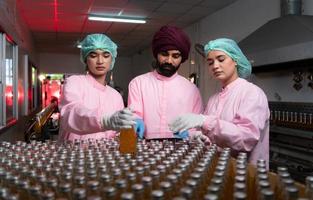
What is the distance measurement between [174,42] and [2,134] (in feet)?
8.11

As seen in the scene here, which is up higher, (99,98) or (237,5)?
(237,5)

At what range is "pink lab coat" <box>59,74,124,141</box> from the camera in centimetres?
152

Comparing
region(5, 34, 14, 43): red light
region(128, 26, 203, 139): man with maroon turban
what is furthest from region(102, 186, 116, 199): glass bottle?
region(5, 34, 14, 43): red light

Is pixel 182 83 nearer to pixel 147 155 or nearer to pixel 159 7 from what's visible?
pixel 147 155

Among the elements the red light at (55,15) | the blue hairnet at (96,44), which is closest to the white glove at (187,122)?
the blue hairnet at (96,44)

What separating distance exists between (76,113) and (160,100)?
0.54 meters

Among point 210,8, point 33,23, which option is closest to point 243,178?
point 210,8

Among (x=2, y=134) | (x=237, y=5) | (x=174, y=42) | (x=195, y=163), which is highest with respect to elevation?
(x=237, y=5)

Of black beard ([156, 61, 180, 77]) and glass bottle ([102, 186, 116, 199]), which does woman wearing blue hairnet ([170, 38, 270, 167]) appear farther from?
glass bottle ([102, 186, 116, 199])

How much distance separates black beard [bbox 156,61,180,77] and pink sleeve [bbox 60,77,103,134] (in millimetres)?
460

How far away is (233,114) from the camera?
1.61 m

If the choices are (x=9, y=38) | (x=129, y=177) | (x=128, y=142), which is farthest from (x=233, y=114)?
(x=9, y=38)

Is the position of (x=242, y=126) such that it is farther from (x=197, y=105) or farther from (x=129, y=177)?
(x=129, y=177)

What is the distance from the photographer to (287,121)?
3.07 meters
